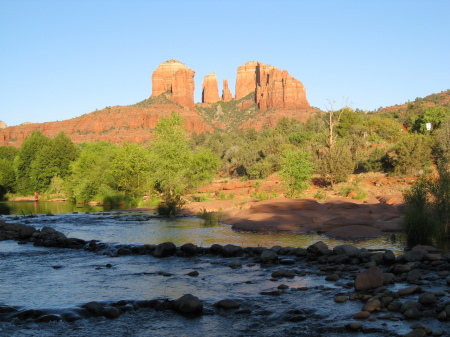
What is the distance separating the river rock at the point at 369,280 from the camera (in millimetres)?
8273

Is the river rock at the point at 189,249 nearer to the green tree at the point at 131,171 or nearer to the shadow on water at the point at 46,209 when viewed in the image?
the shadow on water at the point at 46,209

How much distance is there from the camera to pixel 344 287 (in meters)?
8.59

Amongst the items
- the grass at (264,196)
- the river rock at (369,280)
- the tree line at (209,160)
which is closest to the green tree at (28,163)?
the tree line at (209,160)

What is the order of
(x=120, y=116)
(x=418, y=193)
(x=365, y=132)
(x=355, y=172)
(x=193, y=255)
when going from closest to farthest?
(x=193, y=255), (x=418, y=193), (x=355, y=172), (x=365, y=132), (x=120, y=116)

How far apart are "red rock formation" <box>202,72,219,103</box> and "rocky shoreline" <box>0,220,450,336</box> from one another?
15068cm

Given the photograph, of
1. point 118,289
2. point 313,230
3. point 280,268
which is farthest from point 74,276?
point 313,230

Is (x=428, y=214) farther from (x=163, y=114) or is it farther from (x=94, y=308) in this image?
(x=163, y=114)

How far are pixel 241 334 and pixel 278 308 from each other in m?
1.27

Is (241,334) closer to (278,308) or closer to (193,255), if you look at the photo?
(278,308)

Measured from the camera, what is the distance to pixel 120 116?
416ft

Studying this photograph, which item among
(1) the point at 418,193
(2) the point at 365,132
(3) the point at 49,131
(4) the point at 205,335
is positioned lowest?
(4) the point at 205,335

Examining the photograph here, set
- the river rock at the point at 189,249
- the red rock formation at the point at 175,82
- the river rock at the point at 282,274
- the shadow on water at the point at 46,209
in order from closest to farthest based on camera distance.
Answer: the river rock at the point at 282,274 → the river rock at the point at 189,249 → the shadow on water at the point at 46,209 → the red rock formation at the point at 175,82

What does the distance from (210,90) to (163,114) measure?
4537cm

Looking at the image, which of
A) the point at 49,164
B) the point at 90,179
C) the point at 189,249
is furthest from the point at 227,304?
the point at 49,164
